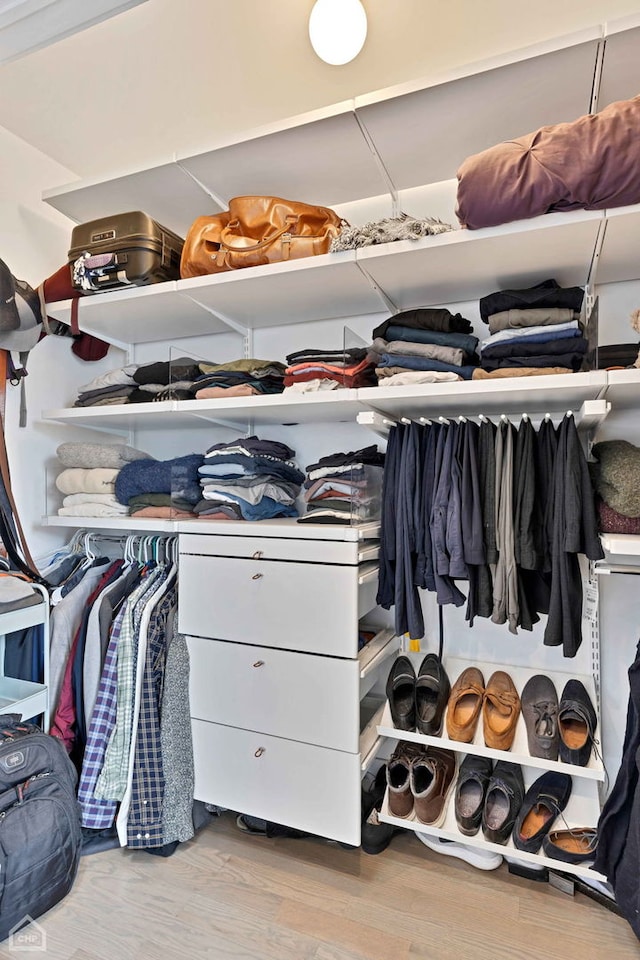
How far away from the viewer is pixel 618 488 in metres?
1.30

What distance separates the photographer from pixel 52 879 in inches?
55.7

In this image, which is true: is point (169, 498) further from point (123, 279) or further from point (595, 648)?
point (595, 648)

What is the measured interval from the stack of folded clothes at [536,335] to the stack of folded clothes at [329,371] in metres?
0.38

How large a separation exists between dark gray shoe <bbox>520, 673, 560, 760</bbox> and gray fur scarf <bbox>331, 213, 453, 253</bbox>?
1.37 m

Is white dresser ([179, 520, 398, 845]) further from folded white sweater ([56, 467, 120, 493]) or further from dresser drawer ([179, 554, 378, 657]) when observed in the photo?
folded white sweater ([56, 467, 120, 493])

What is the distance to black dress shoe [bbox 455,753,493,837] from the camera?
1521 millimetres

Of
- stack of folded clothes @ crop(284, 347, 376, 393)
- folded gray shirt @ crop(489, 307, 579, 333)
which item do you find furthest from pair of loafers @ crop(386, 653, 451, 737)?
folded gray shirt @ crop(489, 307, 579, 333)

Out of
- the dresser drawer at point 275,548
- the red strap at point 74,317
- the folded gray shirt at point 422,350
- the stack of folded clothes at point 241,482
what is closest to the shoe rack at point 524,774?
the dresser drawer at point 275,548

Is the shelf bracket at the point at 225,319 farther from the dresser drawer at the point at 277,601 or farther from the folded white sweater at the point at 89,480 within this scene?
the dresser drawer at the point at 277,601

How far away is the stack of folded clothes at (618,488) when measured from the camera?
4.21ft

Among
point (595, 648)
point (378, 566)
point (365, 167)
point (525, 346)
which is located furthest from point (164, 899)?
point (365, 167)

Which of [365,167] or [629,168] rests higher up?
[365,167]

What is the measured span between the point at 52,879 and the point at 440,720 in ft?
3.84

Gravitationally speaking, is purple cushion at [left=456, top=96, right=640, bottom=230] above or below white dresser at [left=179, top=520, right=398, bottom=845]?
above
